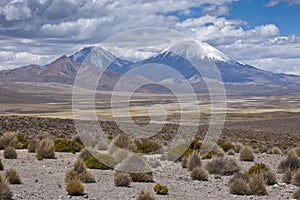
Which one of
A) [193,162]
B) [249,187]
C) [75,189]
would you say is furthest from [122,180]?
[193,162]

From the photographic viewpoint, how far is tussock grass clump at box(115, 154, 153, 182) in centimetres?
1653

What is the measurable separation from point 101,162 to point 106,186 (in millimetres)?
4356

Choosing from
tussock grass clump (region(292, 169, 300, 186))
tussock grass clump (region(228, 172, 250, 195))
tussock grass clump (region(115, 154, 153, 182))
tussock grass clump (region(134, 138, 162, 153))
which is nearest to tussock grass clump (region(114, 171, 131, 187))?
tussock grass clump (region(115, 154, 153, 182))

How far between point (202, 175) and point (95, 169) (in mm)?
4206

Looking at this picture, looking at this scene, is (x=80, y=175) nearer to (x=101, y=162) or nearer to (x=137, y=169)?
(x=137, y=169)

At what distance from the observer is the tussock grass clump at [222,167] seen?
1938cm

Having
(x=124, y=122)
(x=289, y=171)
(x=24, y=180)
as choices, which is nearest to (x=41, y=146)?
(x=24, y=180)

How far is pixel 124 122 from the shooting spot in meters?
41.0

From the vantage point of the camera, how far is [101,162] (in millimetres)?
19359

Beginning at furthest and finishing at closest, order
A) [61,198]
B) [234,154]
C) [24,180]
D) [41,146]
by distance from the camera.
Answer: [234,154] < [41,146] < [24,180] < [61,198]

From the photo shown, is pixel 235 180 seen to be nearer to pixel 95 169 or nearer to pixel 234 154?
pixel 95 169

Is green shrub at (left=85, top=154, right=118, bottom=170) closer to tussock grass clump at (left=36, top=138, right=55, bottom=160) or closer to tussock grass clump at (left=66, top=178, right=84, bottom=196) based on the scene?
tussock grass clump at (left=36, top=138, right=55, bottom=160)

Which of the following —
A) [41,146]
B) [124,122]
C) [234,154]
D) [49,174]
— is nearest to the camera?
[49,174]

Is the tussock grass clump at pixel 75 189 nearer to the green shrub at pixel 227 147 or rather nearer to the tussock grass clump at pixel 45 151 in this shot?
the tussock grass clump at pixel 45 151
